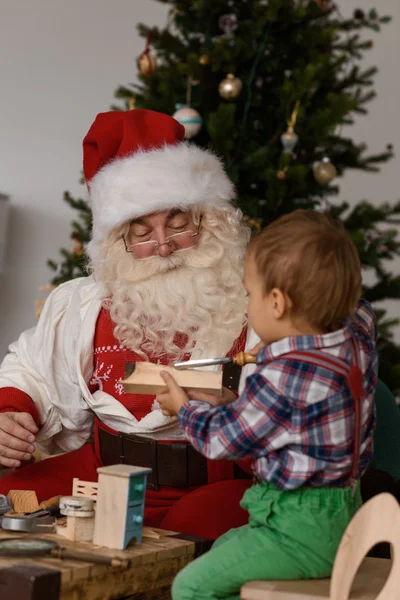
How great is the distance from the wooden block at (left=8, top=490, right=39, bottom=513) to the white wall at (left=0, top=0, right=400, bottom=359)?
256 cm

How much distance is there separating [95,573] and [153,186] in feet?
3.23

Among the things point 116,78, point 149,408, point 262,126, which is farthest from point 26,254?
point 149,408

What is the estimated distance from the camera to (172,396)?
1.34 meters

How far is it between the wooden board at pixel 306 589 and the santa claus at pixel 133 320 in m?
0.49

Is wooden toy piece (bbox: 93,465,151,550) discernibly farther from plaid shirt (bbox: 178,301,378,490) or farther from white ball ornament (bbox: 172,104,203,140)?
white ball ornament (bbox: 172,104,203,140)

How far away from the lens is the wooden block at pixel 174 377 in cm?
Answer: 135

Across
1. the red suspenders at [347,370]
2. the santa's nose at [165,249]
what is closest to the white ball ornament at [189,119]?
the santa's nose at [165,249]

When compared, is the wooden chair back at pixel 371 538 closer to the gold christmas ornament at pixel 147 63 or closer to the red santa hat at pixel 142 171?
the red santa hat at pixel 142 171

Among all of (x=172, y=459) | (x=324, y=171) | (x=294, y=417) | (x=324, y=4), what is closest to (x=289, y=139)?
(x=324, y=171)

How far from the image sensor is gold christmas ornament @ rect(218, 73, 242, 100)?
2.80 m

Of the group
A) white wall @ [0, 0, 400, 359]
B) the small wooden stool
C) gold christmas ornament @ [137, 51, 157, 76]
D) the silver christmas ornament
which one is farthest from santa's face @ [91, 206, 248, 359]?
white wall @ [0, 0, 400, 359]

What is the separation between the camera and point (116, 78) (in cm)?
416

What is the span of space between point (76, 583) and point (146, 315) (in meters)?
0.84

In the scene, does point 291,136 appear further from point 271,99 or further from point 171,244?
point 171,244
